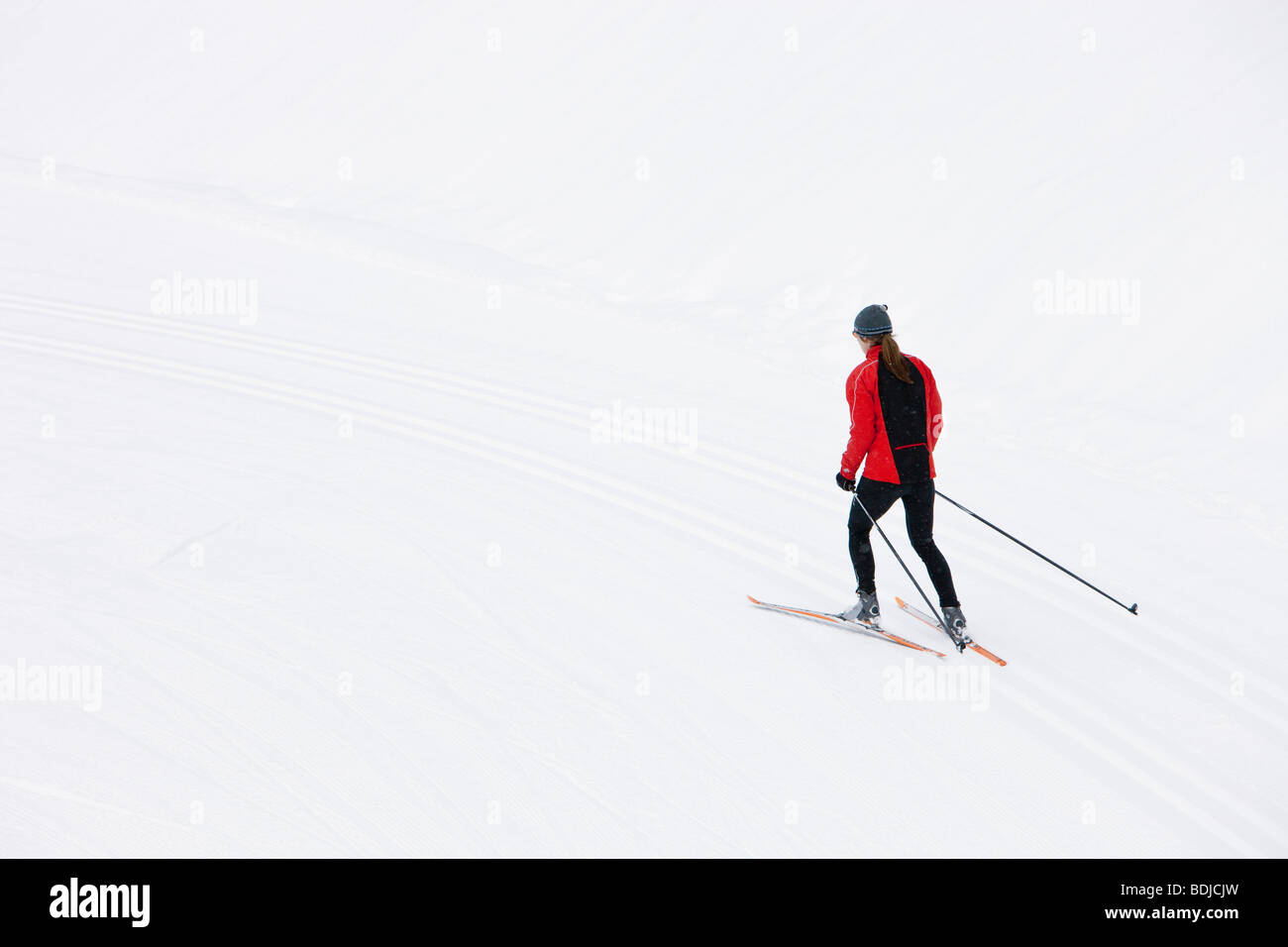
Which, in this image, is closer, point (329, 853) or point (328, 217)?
point (329, 853)

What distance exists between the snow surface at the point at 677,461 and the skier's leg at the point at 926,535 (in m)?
0.36

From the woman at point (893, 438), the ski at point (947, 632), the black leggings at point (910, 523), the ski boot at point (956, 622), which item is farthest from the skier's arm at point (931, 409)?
the ski at point (947, 632)

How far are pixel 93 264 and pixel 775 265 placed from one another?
25.1 feet

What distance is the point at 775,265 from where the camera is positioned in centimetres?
1183

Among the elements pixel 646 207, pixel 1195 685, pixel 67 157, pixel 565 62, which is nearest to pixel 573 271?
pixel 646 207

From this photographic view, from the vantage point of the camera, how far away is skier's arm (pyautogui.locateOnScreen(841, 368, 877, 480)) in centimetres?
451

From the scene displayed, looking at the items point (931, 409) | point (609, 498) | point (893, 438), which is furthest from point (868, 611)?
point (609, 498)

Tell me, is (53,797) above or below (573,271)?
below

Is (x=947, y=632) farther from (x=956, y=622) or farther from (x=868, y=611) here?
(x=868, y=611)

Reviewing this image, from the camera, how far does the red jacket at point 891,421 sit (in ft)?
14.7

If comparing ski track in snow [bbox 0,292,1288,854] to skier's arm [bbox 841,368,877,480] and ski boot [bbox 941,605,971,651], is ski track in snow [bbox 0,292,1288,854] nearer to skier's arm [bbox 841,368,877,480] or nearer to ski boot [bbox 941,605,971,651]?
ski boot [bbox 941,605,971,651]

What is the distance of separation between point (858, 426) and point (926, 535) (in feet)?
2.08

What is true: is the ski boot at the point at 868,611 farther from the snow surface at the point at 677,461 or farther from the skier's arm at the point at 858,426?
the skier's arm at the point at 858,426
